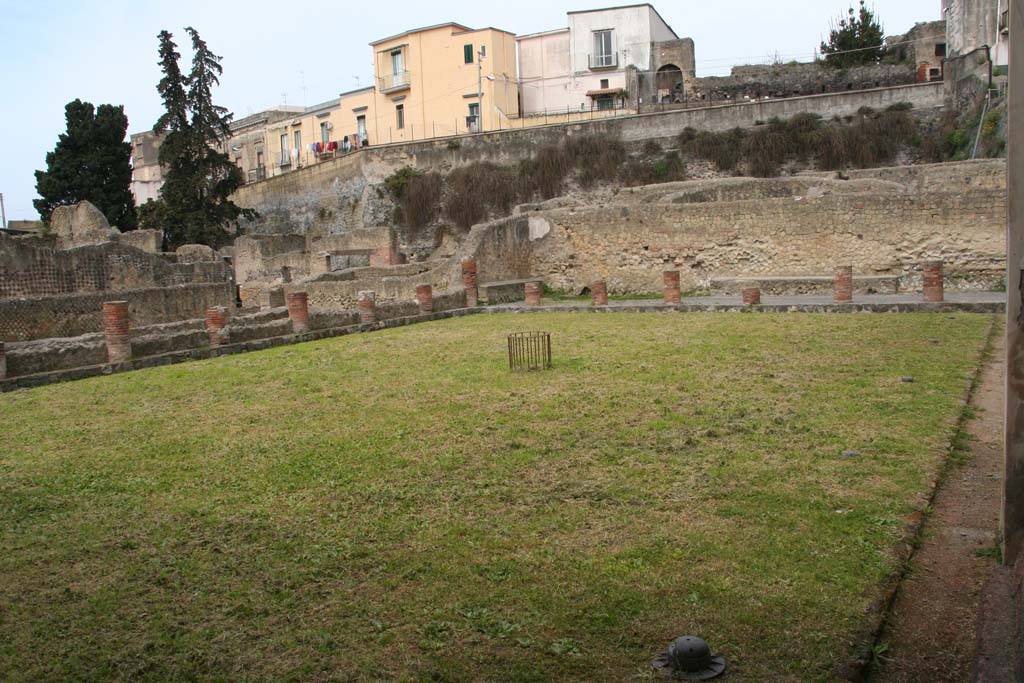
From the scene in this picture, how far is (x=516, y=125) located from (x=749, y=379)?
3100cm

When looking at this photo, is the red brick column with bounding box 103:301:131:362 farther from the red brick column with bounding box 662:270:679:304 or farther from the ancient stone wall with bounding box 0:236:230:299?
the red brick column with bounding box 662:270:679:304

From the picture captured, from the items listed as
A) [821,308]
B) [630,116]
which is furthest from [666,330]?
[630,116]

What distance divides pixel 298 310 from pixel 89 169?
98.1 feet

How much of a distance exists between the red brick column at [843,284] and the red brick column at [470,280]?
8.11m

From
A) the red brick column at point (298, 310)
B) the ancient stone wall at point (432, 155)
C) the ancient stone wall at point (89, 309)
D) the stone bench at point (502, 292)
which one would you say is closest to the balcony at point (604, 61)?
the ancient stone wall at point (432, 155)

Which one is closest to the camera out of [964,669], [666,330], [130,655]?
[964,669]

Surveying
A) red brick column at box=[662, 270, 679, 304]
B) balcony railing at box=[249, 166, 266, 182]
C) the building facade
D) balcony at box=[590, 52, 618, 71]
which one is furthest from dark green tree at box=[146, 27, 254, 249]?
the building facade

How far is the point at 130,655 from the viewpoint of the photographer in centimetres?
354

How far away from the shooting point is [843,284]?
15.2 m

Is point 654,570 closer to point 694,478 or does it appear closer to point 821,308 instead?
point 694,478

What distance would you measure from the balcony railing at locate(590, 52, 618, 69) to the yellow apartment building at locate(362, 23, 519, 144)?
3894 mm

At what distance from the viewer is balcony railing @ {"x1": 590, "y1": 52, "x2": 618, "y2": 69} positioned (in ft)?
126

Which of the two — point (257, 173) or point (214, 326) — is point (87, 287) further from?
point (257, 173)

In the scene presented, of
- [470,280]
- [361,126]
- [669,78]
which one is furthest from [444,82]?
[470,280]
